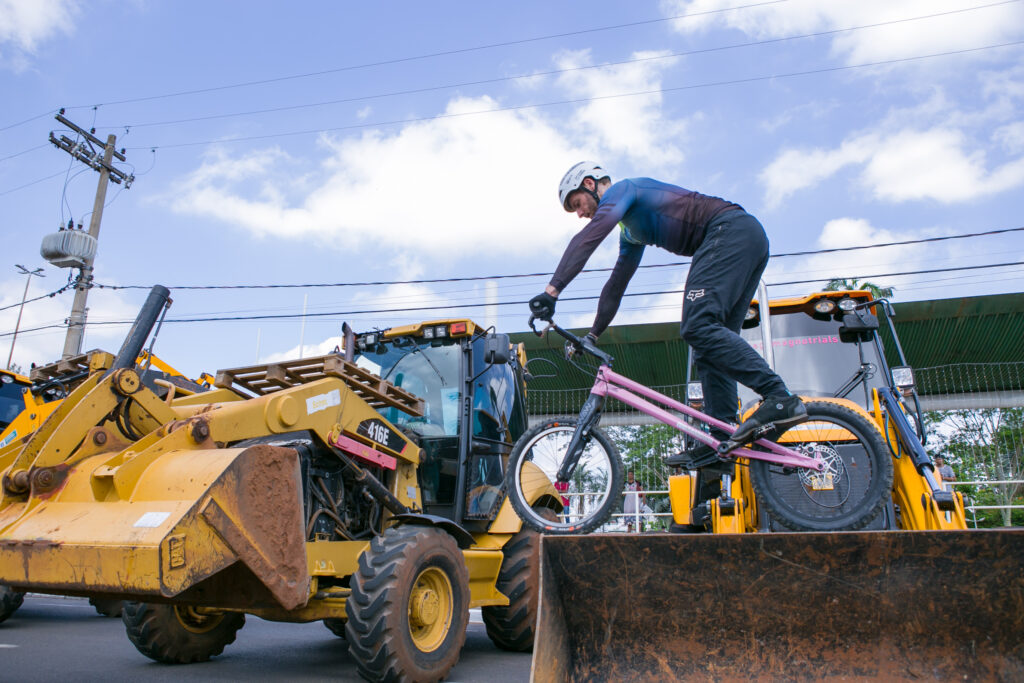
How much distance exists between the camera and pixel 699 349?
369 cm

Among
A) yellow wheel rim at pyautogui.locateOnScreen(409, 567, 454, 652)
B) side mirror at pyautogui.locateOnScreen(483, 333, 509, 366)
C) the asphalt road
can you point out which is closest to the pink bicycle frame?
side mirror at pyautogui.locateOnScreen(483, 333, 509, 366)

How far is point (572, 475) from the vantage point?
13.2 feet

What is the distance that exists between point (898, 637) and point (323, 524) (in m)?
3.54

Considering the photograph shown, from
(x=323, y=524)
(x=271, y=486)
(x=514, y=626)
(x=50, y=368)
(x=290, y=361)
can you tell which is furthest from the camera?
(x=50, y=368)

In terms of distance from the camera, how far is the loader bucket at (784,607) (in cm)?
260

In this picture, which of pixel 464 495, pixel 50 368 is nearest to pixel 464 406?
pixel 464 495

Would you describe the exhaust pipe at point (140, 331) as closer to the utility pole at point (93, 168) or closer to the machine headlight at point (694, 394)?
the machine headlight at point (694, 394)

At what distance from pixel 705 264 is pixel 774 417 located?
0.86m

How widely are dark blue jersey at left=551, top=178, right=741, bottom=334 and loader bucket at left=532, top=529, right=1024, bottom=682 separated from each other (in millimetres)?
1504

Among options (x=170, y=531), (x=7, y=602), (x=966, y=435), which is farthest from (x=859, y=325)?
(x=966, y=435)

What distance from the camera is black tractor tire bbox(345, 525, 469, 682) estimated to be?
4.29 meters

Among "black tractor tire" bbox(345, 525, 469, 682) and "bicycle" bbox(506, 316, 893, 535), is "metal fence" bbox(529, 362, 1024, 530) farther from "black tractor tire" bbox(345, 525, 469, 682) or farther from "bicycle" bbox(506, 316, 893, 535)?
"bicycle" bbox(506, 316, 893, 535)

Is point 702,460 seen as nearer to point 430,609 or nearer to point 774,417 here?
point 774,417

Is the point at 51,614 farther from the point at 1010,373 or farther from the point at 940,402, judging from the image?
the point at 1010,373
